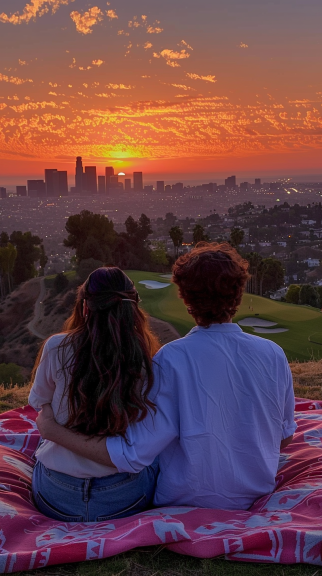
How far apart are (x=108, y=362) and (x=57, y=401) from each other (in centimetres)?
39

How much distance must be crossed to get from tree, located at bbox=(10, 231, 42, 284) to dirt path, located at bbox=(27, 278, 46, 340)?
12.2 meters

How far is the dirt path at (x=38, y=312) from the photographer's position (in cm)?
3581

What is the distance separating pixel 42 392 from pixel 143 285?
30.5 meters

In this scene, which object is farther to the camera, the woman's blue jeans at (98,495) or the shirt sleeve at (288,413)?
the shirt sleeve at (288,413)

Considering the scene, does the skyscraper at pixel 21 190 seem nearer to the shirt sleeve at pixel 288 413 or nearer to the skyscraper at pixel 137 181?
the skyscraper at pixel 137 181

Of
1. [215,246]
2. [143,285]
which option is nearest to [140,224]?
[143,285]

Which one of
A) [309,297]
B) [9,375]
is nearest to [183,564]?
[9,375]

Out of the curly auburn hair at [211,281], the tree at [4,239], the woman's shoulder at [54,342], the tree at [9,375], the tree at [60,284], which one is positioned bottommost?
the tree at [9,375]

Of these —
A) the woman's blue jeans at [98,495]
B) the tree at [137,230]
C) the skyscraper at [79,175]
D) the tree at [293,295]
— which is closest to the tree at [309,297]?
the tree at [293,295]

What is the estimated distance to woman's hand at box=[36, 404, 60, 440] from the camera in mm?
2518

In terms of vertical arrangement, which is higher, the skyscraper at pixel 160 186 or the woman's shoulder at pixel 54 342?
the skyscraper at pixel 160 186

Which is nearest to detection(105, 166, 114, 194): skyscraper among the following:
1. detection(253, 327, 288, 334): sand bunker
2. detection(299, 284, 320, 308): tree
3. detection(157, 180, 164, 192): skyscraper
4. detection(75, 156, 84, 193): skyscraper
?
detection(75, 156, 84, 193): skyscraper

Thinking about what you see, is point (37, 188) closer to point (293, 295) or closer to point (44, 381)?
point (293, 295)

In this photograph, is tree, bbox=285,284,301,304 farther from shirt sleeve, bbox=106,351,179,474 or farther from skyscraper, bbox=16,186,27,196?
skyscraper, bbox=16,186,27,196
